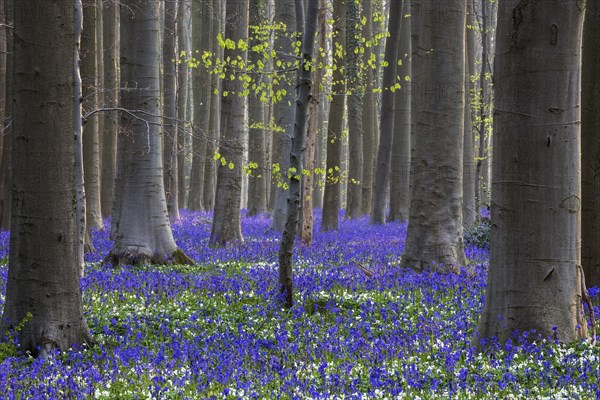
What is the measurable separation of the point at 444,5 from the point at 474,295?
503 centimetres

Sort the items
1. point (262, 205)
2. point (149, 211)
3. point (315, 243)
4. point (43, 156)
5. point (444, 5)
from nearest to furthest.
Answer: point (43, 156), point (444, 5), point (149, 211), point (315, 243), point (262, 205)

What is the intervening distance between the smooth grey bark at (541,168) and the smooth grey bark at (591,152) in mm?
2737

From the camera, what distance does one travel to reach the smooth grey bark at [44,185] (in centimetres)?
659

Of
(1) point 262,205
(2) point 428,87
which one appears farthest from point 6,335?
(1) point 262,205

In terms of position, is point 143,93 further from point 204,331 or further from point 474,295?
point 474,295

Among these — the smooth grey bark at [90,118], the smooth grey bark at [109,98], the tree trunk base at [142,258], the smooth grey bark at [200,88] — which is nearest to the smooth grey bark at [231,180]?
the smooth grey bark at [90,118]

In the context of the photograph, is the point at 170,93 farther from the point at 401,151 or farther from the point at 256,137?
the point at 401,151

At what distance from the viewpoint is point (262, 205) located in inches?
1215

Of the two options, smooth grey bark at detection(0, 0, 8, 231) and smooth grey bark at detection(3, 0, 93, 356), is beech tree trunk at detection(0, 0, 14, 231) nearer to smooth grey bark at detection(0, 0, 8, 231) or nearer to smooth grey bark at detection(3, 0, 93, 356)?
smooth grey bark at detection(0, 0, 8, 231)

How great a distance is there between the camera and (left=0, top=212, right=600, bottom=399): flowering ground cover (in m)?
5.43

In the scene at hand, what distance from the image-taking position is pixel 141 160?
12.5 metres

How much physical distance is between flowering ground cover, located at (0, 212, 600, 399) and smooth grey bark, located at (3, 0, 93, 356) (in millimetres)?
396

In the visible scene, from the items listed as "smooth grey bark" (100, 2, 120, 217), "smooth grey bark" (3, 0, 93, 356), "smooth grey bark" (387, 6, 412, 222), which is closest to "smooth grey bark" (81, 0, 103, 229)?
"smooth grey bark" (100, 2, 120, 217)

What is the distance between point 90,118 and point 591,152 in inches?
495
